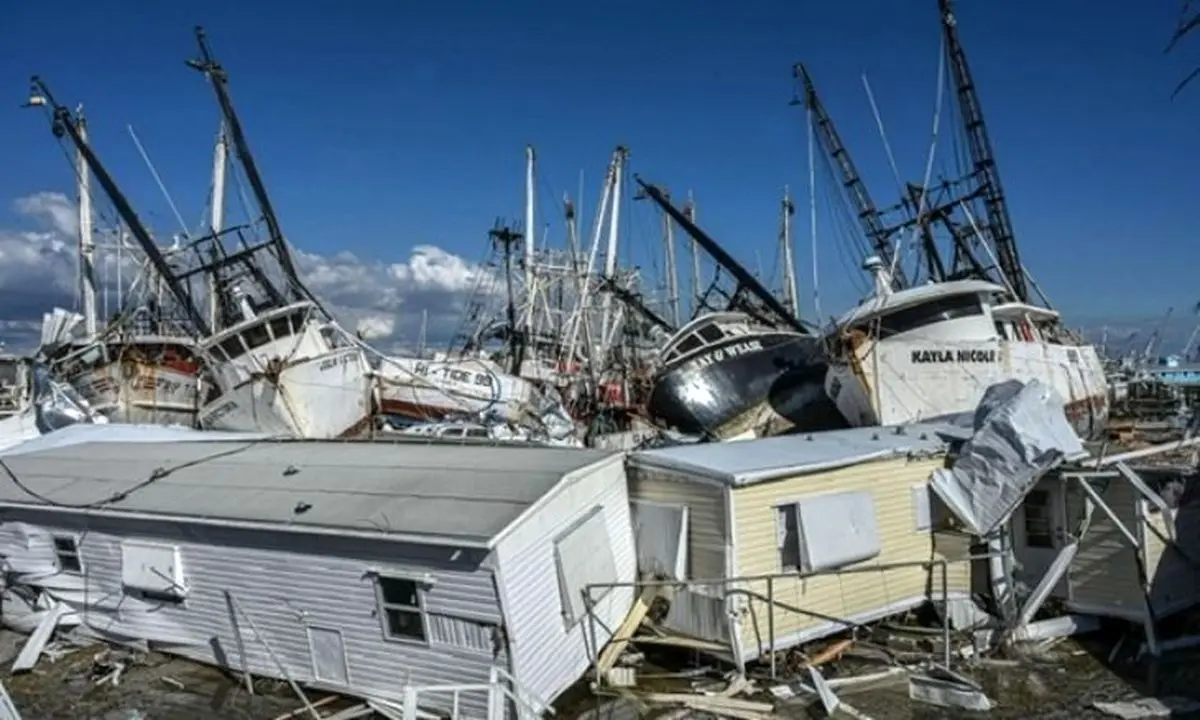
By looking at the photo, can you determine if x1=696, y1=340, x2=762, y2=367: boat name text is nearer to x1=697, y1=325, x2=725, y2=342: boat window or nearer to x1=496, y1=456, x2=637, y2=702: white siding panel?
x1=697, y1=325, x2=725, y2=342: boat window

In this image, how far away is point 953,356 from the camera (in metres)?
24.7

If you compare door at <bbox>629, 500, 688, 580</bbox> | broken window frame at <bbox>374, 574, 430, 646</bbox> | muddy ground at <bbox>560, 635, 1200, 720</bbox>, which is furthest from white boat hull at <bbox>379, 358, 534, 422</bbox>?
muddy ground at <bbox>560, 635, 1200, 720</bbox>

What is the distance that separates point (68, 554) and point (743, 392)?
2009cm

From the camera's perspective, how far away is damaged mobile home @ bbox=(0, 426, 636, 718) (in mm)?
11930

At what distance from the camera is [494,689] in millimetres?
11164

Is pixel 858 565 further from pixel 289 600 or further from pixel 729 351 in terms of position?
pixel 729 351

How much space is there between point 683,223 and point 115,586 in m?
26.0

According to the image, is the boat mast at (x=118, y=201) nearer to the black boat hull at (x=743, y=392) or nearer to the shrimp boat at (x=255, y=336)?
the shrimp boat at (x=255, y=336)

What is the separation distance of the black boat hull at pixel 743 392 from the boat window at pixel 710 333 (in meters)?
0.64

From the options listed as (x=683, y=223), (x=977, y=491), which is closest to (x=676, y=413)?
(x=683, y=223)

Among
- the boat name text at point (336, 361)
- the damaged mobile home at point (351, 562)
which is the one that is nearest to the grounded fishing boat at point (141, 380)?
the boat name text at point (336, 361)

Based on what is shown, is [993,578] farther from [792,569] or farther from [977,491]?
[792,569]

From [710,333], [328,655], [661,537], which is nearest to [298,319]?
[710,333]

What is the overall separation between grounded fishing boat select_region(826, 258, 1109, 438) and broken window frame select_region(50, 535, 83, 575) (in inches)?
787
